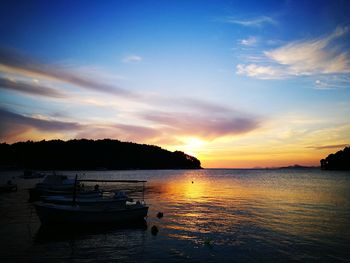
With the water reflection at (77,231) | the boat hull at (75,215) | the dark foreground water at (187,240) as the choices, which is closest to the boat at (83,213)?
the boat hull at (75,215)

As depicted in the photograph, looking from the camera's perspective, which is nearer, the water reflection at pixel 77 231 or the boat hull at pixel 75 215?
the water reflection at pixel 77 231

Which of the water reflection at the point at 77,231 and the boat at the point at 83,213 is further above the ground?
the boat at the point at 83,213

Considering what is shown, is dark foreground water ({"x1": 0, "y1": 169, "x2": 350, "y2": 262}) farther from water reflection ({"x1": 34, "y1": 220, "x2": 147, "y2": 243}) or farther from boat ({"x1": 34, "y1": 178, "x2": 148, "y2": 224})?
boat ({"x1": 34, "y1": 178, "x2": 148, "y2": 224})

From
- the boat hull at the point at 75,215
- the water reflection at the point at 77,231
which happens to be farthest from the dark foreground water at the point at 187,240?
the boat hull at the point at 75,215

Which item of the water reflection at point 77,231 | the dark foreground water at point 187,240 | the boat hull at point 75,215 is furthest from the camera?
the boat hull at point 75,215

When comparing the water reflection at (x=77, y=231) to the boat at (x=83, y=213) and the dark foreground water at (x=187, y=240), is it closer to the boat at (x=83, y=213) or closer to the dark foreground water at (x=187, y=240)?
the dark foreground water at (x=187, y=240)

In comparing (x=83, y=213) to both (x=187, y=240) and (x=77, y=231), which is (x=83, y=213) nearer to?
(x=77, y=231)

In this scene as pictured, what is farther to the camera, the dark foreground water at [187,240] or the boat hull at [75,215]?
the boat hull at [75,215]

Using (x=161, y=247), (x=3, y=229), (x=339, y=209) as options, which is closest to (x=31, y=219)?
(x=3, y=229)

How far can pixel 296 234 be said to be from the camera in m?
26.3

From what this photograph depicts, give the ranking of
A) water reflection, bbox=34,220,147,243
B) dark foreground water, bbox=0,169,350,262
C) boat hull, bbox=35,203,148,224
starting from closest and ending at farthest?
dark foreground water, bbox=0,169,350,262 → water reflection, bbox=34,220,147,243 → boat hull, bbox=35,203,148,224

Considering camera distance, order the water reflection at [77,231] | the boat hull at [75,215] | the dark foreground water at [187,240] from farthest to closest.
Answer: the boat hull at [75,215] → the water reflection at [77,231] → the dark foreground water at [187,240]

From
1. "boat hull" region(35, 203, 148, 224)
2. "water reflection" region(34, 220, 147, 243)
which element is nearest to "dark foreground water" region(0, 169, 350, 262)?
"water reflection" region(34, 220, 147, 243)

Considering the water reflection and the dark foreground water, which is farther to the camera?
the water reflection
